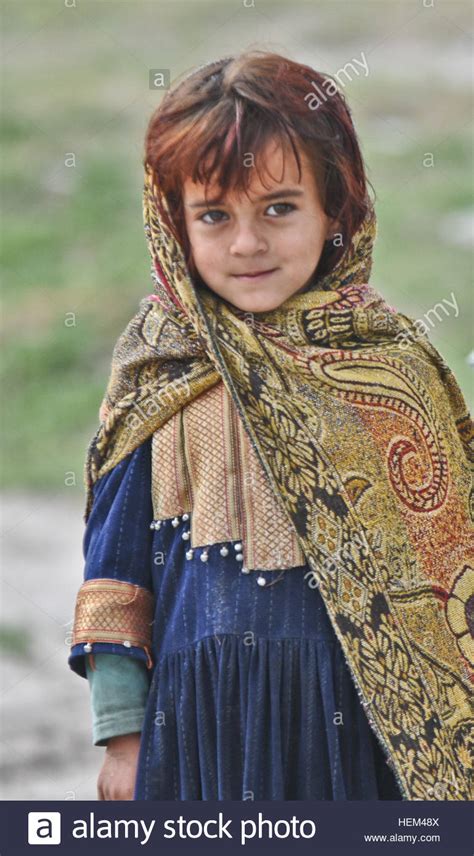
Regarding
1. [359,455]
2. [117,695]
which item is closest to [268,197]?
[359,455]

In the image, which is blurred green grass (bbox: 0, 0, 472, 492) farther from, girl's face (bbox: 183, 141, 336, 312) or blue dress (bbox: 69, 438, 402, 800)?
blue dress (bbox: 69, 438, 402, 800)

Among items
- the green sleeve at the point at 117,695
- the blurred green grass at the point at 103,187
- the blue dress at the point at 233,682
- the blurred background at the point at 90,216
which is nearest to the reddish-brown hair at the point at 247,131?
the blue dress at the point at 233,682

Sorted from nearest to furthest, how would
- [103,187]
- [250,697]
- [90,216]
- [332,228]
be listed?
[250,697], [332,228], [90,216], [103,187]

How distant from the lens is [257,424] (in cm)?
193

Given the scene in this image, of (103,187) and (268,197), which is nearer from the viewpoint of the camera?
(268,197)

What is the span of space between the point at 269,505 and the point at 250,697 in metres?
0.26

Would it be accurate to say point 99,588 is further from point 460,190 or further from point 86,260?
point 460,190

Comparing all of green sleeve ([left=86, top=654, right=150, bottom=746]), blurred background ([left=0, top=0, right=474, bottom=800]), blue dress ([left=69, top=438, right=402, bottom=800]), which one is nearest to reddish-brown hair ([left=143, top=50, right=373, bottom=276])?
blue dress ([left=69, top=438, right=402, bottom=800])

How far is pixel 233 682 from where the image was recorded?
1.91 metres

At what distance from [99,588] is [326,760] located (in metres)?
0.40

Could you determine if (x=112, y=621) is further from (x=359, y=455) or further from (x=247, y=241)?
(x=247, y=241)

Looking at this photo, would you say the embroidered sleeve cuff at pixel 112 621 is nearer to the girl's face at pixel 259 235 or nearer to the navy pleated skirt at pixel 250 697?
the navy pleated skirt at pixel 250 697

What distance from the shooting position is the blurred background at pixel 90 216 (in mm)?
4137

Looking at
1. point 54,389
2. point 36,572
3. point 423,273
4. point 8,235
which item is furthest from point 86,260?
point 36,572
